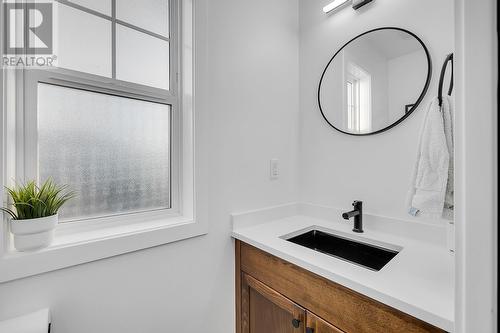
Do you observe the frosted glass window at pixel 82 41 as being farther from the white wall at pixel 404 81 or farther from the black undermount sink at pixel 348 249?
the white wall at pixel 404 81

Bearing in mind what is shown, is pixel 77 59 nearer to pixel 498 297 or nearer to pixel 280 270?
pixel 280 270

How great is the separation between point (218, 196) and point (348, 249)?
78cm

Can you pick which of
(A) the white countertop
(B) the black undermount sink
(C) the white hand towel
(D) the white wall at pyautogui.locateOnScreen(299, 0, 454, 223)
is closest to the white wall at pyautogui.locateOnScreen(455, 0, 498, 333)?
(A) the white countertop

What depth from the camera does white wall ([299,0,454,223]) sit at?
116 cm

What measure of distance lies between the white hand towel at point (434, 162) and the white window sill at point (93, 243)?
98 centimetres

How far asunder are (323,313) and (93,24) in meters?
1.58

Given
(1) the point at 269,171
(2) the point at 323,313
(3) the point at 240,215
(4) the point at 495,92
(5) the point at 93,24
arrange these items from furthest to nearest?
(1) the point at 269,171 → (3) the point at 240,215 → (5) the point at 93,24 → (2) the point at 323,313 → (4) the point at 495,92

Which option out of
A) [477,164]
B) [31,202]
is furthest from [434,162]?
[31,202]

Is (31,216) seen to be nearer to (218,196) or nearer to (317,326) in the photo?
(218,196)

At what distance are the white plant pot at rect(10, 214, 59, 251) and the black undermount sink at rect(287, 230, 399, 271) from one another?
1066 millimetres

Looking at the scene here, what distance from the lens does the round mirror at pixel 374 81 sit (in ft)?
3.94

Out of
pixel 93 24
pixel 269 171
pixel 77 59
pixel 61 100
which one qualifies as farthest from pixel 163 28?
pixel 269 171

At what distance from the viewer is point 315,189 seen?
1646mm

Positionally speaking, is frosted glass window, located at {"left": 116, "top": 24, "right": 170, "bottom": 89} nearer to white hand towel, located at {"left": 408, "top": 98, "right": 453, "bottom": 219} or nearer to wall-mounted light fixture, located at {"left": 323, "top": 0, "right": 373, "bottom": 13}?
wall-mounted light fixture, located at {"left": 323, "top": 0, "right": 373, "bottom": 13}
